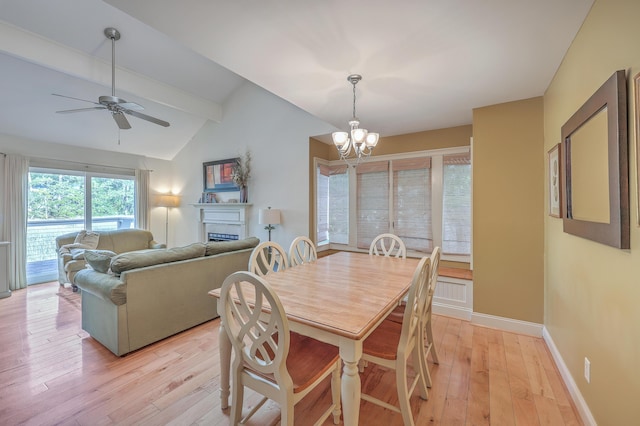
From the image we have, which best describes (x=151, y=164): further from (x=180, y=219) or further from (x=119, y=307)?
(x=119, y=307)

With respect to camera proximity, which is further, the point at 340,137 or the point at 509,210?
the point at 509,210

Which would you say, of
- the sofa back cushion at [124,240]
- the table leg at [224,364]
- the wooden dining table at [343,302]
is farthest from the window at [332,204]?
the sofa back cushion at [124,240]

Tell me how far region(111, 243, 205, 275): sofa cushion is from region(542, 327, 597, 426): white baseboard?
3299 mm

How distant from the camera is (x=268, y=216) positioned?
4.39 metres

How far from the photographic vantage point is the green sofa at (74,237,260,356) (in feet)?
7.58

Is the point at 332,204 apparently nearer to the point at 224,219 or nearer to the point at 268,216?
the point at 268,216

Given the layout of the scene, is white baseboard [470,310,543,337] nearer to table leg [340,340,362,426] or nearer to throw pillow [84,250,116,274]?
table leg [340,340,362,426]

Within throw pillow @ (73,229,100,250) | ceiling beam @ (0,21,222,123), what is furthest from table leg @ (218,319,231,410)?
throw pillow @ (73,229,100,250)

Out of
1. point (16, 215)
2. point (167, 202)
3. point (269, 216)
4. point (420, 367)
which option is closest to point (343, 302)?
point (420, 367)

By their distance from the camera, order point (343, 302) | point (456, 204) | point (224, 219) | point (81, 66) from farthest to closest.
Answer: point (224, 219)
point (456, 204)
point (81, 66)
point (343, 302)

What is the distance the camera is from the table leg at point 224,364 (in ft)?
5.48

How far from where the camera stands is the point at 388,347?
5.34ft

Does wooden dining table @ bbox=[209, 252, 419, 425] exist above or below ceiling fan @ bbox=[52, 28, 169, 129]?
below

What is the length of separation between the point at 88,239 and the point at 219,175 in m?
2.44
